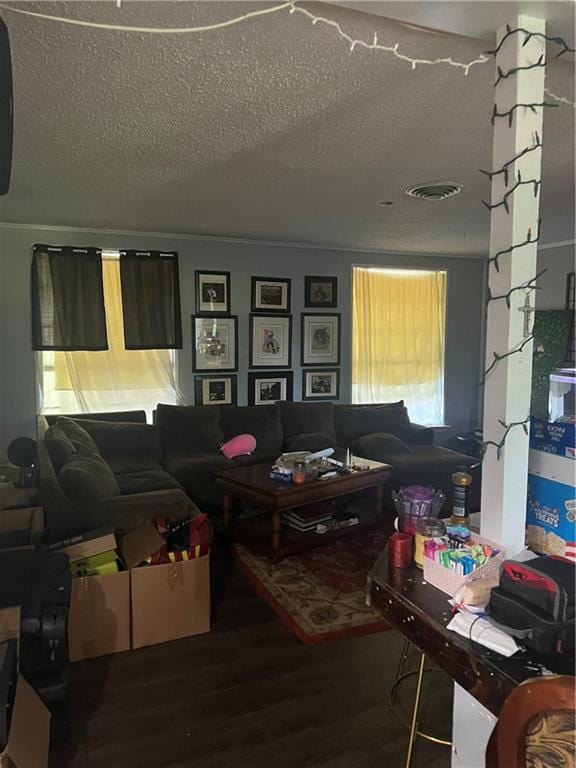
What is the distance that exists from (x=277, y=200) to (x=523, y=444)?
8.58 ft

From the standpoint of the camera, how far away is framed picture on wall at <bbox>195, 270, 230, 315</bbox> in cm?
512

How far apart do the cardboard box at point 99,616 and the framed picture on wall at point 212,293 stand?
3.06m

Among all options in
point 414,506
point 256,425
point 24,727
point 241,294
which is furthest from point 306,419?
point 24,727

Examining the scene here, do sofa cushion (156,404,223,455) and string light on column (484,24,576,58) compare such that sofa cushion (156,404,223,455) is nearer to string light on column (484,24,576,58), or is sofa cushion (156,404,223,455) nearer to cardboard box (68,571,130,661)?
cardboard box (68,571,130,661)

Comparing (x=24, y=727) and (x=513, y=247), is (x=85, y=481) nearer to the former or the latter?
(x=24, y=727)

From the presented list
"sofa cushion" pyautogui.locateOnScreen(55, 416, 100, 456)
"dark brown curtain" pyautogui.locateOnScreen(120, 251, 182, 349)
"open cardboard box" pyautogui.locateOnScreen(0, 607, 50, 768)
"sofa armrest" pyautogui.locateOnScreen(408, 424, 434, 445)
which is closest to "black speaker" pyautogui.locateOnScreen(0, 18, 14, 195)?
"open cardboard box" pyautogui.locateOnScreen(0, 607, 50, 768)

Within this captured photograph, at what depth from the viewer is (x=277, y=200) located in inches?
141

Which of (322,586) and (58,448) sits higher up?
(58,448)

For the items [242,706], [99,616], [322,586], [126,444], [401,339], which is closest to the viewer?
[242,706]

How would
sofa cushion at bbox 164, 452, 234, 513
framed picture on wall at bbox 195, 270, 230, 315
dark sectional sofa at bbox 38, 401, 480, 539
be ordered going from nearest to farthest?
1. dark sectional sofa at bbox 38, 401, 480, 539
2. sofa cushion at bbox 164, 452, 234, 513
3. framed picture on wall at bbox 195, 270, 230, 315

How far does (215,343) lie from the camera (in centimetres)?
522

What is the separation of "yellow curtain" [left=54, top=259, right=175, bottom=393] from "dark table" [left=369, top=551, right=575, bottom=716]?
374 cm

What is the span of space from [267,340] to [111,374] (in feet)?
4.96

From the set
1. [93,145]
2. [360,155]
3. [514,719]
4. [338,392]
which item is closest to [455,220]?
[360,155]
